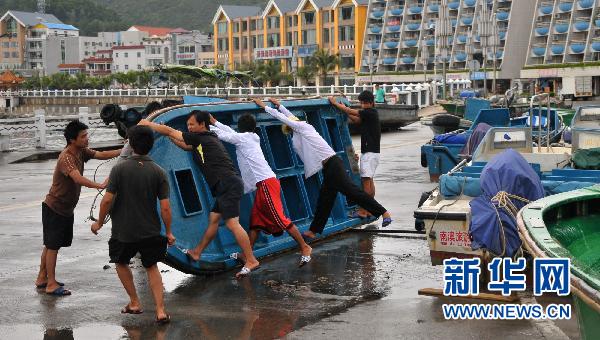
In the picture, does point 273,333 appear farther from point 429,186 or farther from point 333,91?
point 333,91

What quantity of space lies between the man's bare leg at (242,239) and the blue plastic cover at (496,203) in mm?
2282

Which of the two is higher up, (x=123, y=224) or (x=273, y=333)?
(x=123, y=224)

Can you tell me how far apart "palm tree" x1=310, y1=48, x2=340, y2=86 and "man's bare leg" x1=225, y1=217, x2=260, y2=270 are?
324 feet

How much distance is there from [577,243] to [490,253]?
5.07ft

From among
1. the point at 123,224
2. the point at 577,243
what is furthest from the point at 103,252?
the point at 577,243

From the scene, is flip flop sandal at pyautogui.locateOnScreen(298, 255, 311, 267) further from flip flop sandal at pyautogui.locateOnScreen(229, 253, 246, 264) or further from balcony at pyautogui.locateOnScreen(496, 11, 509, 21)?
balcony at pyautogui.locateOnScreen(496, 11, 509, 21)

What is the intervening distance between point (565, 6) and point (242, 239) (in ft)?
299

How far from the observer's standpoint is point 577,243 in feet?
25.0

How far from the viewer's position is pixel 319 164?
37.4ft

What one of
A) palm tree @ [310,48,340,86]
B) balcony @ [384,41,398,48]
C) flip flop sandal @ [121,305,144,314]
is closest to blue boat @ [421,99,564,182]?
flip flop sandal @ [121,305,144,314]

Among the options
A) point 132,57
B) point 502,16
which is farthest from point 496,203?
point 132,57

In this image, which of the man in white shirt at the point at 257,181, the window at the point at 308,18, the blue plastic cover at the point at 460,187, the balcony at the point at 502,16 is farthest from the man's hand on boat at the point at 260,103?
the window at the point at 308,18

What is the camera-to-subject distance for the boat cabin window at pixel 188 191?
34.8 ft

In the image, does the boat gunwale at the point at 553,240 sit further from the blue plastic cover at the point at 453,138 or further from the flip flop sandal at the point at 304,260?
the blue plastic cover at the point at 453,138
